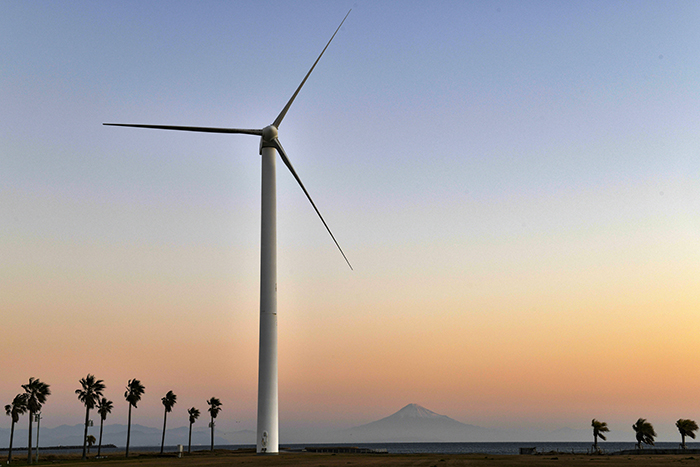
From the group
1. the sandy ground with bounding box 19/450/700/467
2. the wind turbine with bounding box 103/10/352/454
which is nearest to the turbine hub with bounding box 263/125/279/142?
the wind turbine with bounding box 103/10/352/454

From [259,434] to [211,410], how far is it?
4135 inches

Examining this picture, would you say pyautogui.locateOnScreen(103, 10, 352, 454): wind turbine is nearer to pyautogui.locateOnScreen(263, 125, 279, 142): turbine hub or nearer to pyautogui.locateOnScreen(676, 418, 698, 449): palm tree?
pyautogui.locateOnScreen(263, 125, 279, 142): turbine hub

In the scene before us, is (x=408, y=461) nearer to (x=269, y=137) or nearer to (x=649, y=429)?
(x=269, y=137)

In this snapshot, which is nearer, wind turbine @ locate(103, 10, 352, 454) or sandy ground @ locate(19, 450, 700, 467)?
sandy ground @ locate(19, 450, 700, 467)

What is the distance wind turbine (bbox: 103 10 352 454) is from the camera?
61.7 meters

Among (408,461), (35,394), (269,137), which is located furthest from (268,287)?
(35,394)

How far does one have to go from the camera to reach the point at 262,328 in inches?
2462

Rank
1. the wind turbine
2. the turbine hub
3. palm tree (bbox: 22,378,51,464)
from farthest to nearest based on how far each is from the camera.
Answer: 1. palm tree (bbox: 22,378,51,464)
2. the turbine hub
3. the wind turbine

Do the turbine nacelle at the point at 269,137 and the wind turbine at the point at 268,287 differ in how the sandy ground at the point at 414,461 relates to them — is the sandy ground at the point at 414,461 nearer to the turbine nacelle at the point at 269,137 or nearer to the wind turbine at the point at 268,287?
the wind turbine at the point at 268,287

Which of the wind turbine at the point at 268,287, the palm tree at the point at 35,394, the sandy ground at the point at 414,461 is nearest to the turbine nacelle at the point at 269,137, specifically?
the wind turbine at the point at 268,287

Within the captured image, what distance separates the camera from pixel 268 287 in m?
63.5

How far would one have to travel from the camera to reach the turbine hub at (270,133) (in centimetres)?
6919

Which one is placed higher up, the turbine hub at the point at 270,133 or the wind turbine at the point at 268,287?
the turbine hub at the point at 270,133

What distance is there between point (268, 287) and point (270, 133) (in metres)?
18.3
